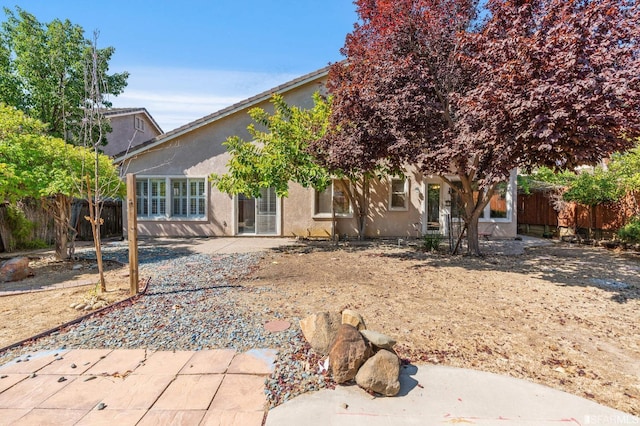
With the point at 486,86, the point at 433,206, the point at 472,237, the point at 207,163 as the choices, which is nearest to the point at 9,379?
the point at 486,86

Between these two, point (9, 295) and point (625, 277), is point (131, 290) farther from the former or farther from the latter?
point (625, 277)

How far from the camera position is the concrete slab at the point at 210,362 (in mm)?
3395

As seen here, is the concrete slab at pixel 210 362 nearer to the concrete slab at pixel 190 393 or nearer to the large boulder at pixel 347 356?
the concrete slab at pixel 190 393

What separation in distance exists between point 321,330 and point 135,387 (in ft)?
6.38

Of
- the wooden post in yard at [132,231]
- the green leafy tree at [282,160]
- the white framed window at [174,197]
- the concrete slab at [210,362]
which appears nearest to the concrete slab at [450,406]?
the concrete slab at [210,362]

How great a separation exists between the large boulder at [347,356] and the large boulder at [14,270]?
840cm

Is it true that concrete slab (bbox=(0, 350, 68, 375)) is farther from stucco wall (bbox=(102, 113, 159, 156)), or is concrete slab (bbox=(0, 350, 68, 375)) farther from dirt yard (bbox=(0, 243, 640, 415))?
stucco wall (bbox=(102, 113, 159, 156))

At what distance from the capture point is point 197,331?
4.34 meters

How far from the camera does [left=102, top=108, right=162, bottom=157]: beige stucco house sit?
64.6 ft

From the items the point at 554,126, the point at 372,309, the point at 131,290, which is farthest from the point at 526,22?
the point at 131,290

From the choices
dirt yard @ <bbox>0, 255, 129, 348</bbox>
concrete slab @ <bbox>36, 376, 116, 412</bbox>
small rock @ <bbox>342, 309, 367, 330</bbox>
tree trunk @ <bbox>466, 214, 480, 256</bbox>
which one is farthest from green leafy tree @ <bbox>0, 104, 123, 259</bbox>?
tree trunk @ <bbox>466, 214, 480, 256</bbox>

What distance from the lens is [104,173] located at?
8.62 m

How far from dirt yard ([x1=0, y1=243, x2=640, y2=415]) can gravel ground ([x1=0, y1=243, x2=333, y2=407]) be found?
447 mm

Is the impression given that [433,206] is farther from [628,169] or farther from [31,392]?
[31,392]
